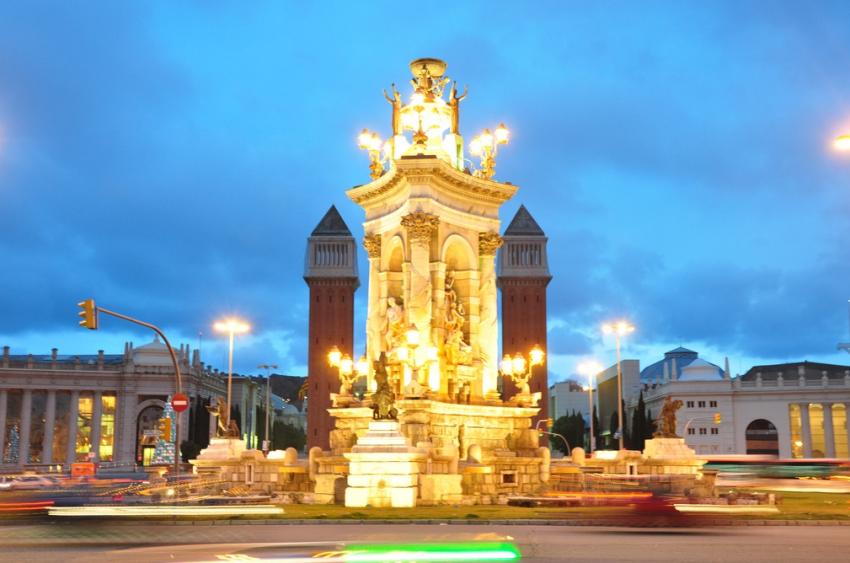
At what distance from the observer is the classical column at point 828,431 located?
123938 millimetres

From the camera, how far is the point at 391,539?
17156 millimetres

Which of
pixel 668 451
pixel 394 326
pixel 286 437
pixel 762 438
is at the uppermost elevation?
pixel 394 326

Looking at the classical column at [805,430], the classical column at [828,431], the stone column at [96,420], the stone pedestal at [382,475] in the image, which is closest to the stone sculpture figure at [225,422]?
the stone pedestal at [382,475]

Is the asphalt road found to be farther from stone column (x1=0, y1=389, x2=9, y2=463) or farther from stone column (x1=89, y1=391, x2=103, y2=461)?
stone column (x1=89, y1=391, x2=103, y2=461)

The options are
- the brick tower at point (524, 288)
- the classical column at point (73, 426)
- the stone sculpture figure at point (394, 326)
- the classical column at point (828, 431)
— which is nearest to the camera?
Answer: the stone sculpture figure at point (394, 326)

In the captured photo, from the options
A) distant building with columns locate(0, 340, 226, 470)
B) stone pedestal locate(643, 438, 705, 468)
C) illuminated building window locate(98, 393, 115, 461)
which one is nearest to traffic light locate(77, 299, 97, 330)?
stone pedestal locate(643, 438, 705, 468)

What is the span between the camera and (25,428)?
395 ft

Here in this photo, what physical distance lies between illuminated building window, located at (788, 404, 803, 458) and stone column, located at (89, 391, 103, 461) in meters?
95.8

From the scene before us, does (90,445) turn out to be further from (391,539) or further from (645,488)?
(391,539)

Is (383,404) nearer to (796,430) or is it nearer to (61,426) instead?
(61,426)

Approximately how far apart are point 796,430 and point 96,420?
323ft

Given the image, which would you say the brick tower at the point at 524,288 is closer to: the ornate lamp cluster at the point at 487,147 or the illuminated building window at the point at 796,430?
the illuminated building window at the point at 796,430

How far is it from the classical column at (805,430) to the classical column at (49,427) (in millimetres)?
101598

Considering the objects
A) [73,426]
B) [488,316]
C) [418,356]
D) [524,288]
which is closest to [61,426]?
[73,426]
